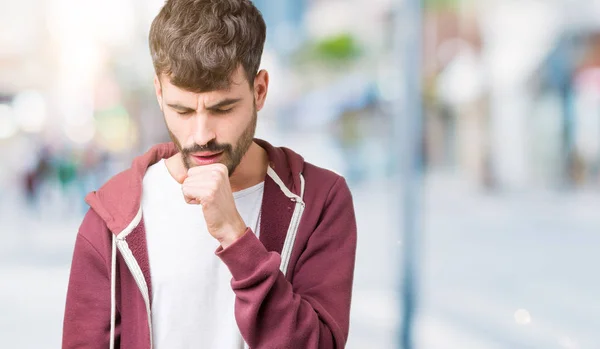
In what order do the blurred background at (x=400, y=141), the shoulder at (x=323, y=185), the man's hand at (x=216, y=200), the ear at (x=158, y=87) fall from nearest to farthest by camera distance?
the man's hand at (x=216, y=200) < the ear at (x=158, y=87) < the shoulder at (x=323, y=185) < the blurred background at (x=400, y=141)

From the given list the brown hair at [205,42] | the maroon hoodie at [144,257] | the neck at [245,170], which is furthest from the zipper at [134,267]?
the brown hair at [205,42]

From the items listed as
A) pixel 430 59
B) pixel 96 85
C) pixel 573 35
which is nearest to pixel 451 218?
pixel 96 85

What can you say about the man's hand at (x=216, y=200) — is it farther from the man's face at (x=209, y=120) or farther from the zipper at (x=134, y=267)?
the zipper at (x=134, y=267)

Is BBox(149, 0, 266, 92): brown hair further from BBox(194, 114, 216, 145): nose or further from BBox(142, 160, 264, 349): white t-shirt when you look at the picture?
BBox(142, 160, 264, 349): white t-shirt

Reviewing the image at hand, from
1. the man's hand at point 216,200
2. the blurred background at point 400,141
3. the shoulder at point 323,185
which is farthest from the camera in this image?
the blurred background at point 400,141

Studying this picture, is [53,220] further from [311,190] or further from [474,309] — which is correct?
[311,190]

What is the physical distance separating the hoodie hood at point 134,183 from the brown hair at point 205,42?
0.19 m

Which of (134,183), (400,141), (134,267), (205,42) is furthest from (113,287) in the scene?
(400,141)

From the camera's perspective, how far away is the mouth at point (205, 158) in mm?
1062

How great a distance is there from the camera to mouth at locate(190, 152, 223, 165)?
1.06 m

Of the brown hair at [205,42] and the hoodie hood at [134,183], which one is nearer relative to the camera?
the brown hair at [205,42]

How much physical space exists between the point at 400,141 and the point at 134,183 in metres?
1.91

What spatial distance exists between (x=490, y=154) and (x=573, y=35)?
2.84 metres

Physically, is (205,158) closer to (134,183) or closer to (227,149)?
(227,149)
